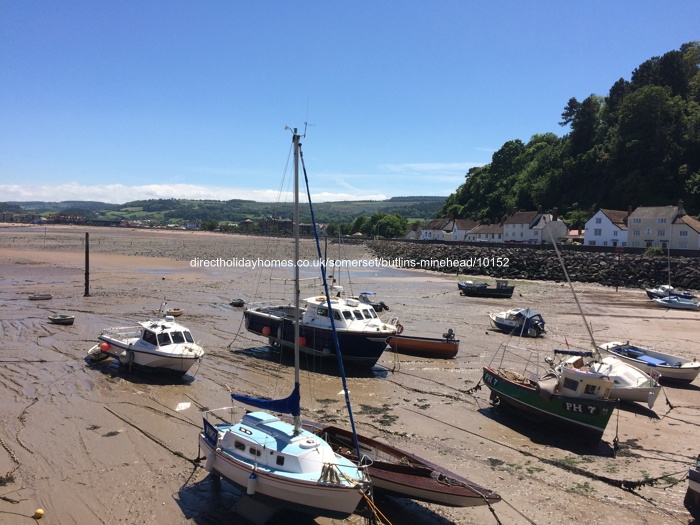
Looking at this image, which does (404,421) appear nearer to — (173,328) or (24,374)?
(173,328)

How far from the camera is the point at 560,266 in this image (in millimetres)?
64938

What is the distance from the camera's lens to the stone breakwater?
55.4 meters

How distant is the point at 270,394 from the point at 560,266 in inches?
2135

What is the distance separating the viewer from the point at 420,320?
Result: 121 ft

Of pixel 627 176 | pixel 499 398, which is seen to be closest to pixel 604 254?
pixel 627 176

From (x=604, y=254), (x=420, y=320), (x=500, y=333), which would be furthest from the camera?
(x=604, y=254)

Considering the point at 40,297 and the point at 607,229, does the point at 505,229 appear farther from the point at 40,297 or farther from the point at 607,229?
the point at 40,297

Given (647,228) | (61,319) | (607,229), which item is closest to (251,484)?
(61,319)

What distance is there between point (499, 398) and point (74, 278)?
47592 mm

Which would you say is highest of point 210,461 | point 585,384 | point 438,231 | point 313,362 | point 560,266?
point 438,231

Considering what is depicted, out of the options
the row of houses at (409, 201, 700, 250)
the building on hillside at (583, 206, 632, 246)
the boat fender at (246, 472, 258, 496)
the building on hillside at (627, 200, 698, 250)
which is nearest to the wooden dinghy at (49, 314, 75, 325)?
the boat fender at (246, 472, 258, 496)

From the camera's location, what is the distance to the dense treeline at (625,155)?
84.3 meters

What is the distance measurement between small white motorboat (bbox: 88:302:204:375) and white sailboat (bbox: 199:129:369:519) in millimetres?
8159

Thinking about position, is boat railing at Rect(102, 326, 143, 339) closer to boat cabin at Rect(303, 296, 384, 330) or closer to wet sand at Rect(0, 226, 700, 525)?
wet sand at Rect(0, 226, 700, 525)
